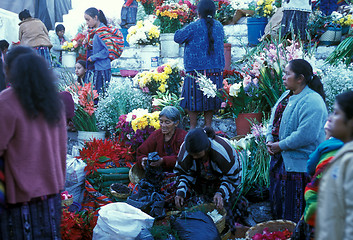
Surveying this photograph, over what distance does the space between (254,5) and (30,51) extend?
7.58 meters

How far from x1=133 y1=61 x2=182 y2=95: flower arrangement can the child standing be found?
0.75m

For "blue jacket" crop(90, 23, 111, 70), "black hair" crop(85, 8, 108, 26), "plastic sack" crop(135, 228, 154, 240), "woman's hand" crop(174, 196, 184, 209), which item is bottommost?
"plastic sack" crop(135, 228, 154, 240)

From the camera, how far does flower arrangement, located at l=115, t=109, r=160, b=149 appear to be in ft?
16.3

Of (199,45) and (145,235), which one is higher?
(199,45)

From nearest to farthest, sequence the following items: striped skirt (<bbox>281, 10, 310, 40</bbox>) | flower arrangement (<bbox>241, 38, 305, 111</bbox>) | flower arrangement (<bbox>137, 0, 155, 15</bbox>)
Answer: flower arrangement (<bbox>241, 38, 305, 111</bbox>), striped skirt (<bbox>281, 10, 310, 40</bbox>), flower arrangement (<bbox>137, 0, 155, 15</bbox>)

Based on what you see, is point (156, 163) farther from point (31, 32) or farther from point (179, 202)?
point (31, 32)

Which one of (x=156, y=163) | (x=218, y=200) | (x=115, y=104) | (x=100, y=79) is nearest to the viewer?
(x=218, y=200)

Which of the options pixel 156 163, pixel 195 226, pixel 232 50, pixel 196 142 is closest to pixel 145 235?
pixel 195 226

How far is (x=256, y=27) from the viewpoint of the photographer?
25.7 ft

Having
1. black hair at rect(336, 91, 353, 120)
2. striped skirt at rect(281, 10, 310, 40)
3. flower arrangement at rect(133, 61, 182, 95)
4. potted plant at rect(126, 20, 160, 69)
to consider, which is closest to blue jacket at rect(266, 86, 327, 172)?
black hair at rect(336, 91, 353, 120)

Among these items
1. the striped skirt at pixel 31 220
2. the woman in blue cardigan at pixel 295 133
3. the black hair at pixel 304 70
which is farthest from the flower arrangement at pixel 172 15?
the striped skirt at pixel 31 220

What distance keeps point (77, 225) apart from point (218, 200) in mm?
1242

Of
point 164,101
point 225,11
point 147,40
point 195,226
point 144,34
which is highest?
point 225,11

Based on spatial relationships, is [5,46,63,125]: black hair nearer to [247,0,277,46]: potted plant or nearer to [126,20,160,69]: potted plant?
[126,20,160,69]: potted plant
